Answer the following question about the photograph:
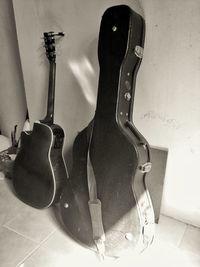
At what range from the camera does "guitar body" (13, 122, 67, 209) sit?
1.28 meters

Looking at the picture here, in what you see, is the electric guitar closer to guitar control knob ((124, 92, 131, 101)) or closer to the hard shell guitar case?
the hard shell guitar case

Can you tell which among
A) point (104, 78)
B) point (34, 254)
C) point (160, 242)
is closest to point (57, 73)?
point (104, 78)

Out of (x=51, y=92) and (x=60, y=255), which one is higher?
(x=51, y=92)

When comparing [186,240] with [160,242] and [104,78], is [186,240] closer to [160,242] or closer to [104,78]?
[160,242]

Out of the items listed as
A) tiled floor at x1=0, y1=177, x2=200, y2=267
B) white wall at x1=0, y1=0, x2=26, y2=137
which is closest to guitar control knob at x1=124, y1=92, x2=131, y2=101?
tiled floor at x1=0, y1=177, x2=200, y2=267

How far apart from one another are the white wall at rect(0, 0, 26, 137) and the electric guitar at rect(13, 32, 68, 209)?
51 cm

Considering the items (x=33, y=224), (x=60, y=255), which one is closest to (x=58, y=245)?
(x=60, y=255)

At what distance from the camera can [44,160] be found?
1290 mm

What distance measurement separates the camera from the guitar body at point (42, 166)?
1.28 meters

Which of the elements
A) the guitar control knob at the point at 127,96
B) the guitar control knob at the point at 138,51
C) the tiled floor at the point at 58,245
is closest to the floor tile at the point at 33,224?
the tiled floor at the point at 58,245

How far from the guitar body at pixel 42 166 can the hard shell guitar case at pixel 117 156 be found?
224mm

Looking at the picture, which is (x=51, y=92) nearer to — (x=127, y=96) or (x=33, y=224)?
(x=127, y=96)

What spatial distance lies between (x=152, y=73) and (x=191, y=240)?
2.75 feet

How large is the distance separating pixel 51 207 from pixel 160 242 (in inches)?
24.8
